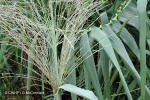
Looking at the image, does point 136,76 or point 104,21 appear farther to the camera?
point 104,21

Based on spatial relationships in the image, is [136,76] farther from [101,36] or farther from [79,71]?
[79,71]

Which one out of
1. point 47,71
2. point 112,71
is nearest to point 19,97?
point 112,71

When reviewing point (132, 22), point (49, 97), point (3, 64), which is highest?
point (132, 22)

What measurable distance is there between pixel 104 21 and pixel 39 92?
1.25ft

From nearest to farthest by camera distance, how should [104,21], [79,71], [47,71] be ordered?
[47,71]
[104,21]
[79,71]

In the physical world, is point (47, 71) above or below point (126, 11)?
below

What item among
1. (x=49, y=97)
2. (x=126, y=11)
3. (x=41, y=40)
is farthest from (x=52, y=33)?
(x=49, y=97)

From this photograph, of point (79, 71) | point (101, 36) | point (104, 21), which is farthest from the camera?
point (79, 71)

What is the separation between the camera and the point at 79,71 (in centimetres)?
110

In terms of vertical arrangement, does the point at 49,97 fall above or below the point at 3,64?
below

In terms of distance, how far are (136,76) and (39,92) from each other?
1.49 ft

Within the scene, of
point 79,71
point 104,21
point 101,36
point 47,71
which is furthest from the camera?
point 79,71

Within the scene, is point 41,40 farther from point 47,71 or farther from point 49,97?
point 49,97

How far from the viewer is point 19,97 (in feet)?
3.84
